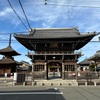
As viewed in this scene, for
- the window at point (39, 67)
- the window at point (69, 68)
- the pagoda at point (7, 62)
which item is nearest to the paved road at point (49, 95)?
the window at point (39, 67)

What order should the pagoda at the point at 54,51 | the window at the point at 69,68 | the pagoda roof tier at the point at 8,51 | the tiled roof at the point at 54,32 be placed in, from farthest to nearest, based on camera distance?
the pagoda roof tier at the point at 8,51 < the tiled roof at the point at 54,32 < the window at the point at 69,68 < the pagoda at the point at 54,51

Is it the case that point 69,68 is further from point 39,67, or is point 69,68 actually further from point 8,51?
point 8,51

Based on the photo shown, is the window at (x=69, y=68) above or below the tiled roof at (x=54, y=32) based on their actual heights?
below

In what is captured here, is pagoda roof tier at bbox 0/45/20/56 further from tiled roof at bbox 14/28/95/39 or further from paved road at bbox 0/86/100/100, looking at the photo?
paved road at bbox 0/86/100/100

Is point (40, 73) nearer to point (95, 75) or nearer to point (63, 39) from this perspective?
point (63, 39)

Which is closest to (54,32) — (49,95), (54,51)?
(54,51)

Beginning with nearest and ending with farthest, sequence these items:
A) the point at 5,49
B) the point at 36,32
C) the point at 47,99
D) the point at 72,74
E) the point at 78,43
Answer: the point at 47,99, the point at 72,74, the point at 78,43, the point at 36,32, the point at 5,49

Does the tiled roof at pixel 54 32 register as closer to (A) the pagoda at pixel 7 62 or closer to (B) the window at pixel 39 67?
(B) the window at pixel 39 67

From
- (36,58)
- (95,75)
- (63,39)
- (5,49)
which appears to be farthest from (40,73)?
(5,49)

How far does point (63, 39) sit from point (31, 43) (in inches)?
249

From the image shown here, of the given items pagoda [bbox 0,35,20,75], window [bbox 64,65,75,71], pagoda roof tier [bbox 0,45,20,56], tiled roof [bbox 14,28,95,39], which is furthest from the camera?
pagoda roof tier [bbox 0,45,20,56]

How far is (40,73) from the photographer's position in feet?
104

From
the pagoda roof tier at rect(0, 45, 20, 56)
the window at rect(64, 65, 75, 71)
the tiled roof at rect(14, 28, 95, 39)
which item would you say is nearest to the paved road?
the window at rect(64, 65, 75, 71)

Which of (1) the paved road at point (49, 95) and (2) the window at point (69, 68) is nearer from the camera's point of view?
(1) the paved road at point (49, 95)
